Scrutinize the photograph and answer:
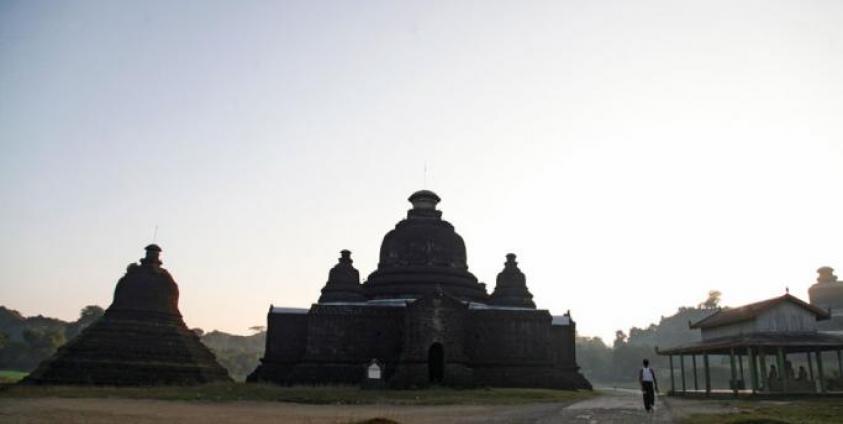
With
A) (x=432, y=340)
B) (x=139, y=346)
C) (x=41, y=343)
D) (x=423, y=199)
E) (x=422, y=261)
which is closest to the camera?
(x=432, y=340)

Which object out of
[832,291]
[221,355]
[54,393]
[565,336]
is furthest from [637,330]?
[54,393]

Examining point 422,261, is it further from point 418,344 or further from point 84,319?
point 84,319

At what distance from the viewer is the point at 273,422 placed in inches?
605

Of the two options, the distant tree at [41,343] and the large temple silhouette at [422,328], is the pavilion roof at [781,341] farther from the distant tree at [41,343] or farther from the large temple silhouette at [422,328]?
the distant tree at [41,343]

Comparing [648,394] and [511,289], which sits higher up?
[511,289]

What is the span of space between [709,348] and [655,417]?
14539mm

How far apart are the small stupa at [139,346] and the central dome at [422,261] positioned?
1234 centimetres

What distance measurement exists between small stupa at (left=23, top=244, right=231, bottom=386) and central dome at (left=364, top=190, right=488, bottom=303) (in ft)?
40.5

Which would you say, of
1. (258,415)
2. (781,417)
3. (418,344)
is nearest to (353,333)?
(418,344)

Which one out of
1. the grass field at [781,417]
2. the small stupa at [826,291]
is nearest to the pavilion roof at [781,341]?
the grass field at [781,417]

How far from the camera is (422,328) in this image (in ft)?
113

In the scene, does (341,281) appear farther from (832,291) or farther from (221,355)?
(832,291)

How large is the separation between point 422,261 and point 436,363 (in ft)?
26.1

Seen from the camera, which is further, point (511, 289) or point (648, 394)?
point (511, 289)
